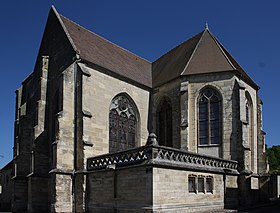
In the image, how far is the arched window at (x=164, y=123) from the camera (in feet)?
69.6

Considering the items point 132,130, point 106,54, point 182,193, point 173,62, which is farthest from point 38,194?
point 173,62

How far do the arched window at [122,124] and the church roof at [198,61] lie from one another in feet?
9.84

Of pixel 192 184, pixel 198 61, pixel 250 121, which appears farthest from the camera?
pixel 198 61

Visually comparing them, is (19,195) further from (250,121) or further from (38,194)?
(250,121)

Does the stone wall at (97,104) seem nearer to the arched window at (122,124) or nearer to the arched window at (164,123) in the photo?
the arched window at (122,124)

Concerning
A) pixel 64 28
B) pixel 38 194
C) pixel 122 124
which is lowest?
pixel 38 194

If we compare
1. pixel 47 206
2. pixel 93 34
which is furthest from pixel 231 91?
pixel 47 206

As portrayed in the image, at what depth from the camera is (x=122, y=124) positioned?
66.4 feet

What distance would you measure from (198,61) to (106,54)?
5.94 m

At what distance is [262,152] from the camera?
20.7 m

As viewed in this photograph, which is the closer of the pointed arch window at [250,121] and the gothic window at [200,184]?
the gothic window at [200,184]

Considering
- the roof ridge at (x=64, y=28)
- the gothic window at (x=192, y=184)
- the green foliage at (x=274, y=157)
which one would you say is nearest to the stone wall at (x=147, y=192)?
the gothic window at (x=192, y=184)

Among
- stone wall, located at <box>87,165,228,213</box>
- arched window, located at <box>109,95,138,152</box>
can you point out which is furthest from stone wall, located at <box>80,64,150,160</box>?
stone wall, located at <box>87,165,228,213</box>

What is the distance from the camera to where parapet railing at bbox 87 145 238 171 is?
12914 mm
